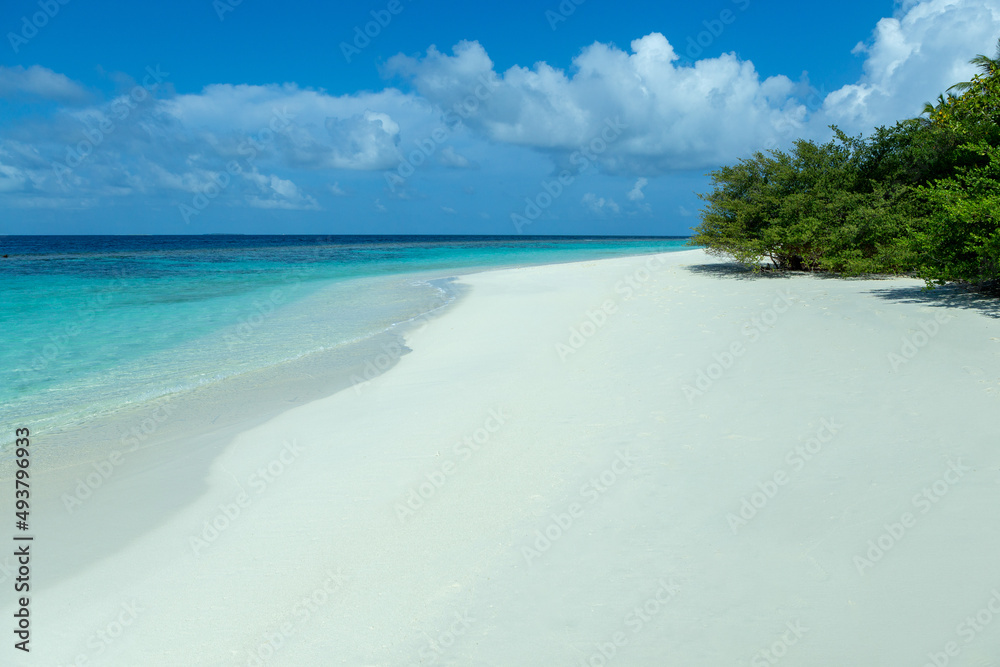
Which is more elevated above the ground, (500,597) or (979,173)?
(979,173)

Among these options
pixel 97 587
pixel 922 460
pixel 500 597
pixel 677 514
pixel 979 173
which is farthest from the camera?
pixel 979 173

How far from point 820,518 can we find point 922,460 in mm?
1201

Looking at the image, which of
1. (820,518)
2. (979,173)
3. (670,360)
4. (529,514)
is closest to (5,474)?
(529,514)

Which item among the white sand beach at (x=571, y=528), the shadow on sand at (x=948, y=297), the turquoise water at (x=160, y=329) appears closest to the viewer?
the white sand beach at (x=571, y=528)

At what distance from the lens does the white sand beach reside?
2.59 metres

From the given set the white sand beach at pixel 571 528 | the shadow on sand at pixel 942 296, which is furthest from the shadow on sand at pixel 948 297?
the white sand beach at pixel 571 528

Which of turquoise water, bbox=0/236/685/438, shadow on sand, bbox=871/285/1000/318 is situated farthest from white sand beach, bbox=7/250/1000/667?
shadow on sand, bbox=871/285/1000/318

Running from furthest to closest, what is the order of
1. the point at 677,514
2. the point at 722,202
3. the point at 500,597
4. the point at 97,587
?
the point at 722,202, the point at 677,514, the point at 97,587, the point at 500,597

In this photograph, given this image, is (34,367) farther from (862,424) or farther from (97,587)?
(862,424)

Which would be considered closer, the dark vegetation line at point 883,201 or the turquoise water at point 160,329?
the turquoise water at point 160,329

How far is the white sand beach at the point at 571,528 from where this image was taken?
8.49ft

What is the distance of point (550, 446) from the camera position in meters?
4.71

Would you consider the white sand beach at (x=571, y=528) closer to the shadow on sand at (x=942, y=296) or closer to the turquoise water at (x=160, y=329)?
the turquoise water at (x=160, y=329)

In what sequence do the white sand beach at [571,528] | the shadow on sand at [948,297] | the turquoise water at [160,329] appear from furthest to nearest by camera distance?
the shadow on sand at [948,297] → the turquoise water at [160,329] → the white sand beach at [571,528]
